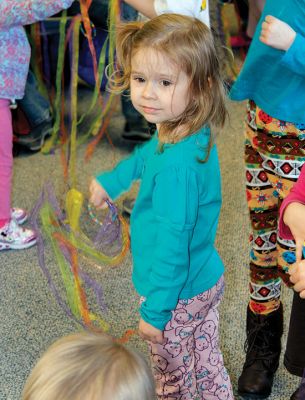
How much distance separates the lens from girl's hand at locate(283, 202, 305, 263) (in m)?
0.99

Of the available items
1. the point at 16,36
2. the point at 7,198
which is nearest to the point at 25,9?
the point at 16,36

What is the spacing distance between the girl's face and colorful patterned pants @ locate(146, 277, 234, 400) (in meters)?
0.35

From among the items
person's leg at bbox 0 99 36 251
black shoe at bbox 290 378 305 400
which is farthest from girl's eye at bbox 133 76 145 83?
person's leg at bbox 0 99 36 251

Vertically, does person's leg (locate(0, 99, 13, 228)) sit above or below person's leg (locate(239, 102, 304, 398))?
below

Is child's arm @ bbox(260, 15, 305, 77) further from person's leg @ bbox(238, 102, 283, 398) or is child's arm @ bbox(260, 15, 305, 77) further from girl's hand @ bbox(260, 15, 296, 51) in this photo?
person's leg @ bbox(238, 102, 283, 398)

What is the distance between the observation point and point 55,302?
179cm

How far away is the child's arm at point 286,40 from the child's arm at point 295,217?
0.66ft

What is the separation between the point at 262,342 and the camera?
1.48 metres

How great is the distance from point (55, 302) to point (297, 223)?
960mm

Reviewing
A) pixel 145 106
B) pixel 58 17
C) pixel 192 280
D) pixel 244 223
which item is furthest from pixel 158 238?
pixel 58 17

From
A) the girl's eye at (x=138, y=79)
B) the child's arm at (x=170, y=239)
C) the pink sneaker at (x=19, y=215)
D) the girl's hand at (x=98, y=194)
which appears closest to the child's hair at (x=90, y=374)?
the child's arm at (x=170, y=239)

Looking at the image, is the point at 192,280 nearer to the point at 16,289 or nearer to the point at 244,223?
the point at 16,289

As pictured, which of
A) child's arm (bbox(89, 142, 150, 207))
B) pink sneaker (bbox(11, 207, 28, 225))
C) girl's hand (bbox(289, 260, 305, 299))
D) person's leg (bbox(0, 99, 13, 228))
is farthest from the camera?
pink sneaker (bbox(11, 207, 28, 225))

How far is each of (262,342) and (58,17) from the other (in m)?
1.76
